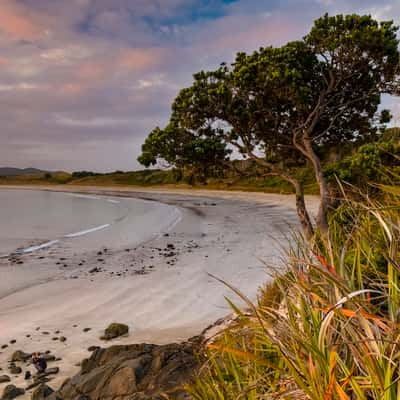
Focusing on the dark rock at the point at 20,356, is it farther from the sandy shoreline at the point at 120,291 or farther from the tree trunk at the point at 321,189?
the tree trunk at the point at 321,189

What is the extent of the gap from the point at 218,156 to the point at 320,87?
4467mm

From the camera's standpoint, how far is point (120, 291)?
11.9 m

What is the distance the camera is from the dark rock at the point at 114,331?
26.2 feet

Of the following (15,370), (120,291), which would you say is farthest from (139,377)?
(120,291)

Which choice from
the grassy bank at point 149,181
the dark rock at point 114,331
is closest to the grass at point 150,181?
the grassy bank at point 149,181

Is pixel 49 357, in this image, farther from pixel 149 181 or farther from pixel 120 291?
pixel 149 181

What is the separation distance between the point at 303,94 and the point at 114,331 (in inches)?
359

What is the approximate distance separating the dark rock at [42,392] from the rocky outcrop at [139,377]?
0.84 ft

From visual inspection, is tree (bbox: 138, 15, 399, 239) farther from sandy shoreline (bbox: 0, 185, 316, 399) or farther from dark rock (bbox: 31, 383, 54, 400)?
dark rock (bbox: 31, 383, 54, 400)

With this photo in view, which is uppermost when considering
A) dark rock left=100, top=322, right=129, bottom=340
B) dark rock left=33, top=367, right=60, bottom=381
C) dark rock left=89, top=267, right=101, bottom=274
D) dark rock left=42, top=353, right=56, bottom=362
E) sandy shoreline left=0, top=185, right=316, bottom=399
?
dark rock left=100, top=322, right=129, bottom=340

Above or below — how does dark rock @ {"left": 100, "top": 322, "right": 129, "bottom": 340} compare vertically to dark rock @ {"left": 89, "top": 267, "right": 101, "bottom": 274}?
above

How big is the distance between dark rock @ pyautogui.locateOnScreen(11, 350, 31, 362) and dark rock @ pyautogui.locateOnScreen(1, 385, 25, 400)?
1.18 m

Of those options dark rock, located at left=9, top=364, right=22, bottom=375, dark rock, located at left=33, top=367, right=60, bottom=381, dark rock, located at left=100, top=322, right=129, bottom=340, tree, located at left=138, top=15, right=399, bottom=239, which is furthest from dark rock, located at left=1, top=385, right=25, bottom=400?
tree, located at left=138, top=15, right=399, bottom=239

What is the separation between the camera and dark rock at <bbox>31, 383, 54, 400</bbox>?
552 centimetres
